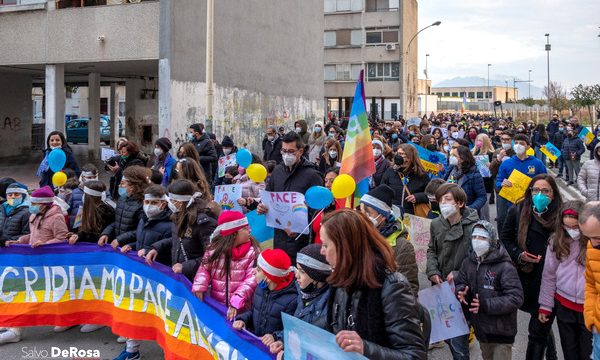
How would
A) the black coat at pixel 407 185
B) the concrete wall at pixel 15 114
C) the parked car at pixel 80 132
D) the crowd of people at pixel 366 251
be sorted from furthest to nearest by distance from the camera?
the parked car at pixel 80 132, the concrete wall at pixel 15 114, the black coat at pixel 407 185, the crowd of people at pixel 366 251

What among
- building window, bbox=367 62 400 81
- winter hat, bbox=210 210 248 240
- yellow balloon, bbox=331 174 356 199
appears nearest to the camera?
winter hat, bbox=210 210 248 240

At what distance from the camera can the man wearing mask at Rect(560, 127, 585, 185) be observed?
59.4 feet

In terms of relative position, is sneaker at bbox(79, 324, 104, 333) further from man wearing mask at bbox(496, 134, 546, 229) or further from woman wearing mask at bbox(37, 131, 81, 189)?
man wearing mask at bbox(496, 134, 546, 229)

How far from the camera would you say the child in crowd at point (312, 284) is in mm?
3550

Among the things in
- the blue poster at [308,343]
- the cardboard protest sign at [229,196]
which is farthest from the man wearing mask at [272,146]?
the blue poster at [308,343]

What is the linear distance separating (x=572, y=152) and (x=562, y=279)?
48.5 feet

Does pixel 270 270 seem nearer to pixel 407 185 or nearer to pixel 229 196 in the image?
pixel 229 196

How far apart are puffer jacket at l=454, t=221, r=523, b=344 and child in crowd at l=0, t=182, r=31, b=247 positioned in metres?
4.99

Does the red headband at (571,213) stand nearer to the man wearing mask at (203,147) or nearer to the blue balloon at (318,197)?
the blue balloon at (318,197)

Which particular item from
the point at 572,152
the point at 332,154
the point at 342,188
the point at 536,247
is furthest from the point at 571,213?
the point at 572,152

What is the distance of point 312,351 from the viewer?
3445mm

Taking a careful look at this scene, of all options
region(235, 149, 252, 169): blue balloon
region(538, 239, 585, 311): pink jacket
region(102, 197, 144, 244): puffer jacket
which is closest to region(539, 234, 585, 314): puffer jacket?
region(538, 239, 585, 311): pink jacket

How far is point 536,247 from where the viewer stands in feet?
17.5

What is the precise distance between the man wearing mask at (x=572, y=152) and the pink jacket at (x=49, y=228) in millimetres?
15510
